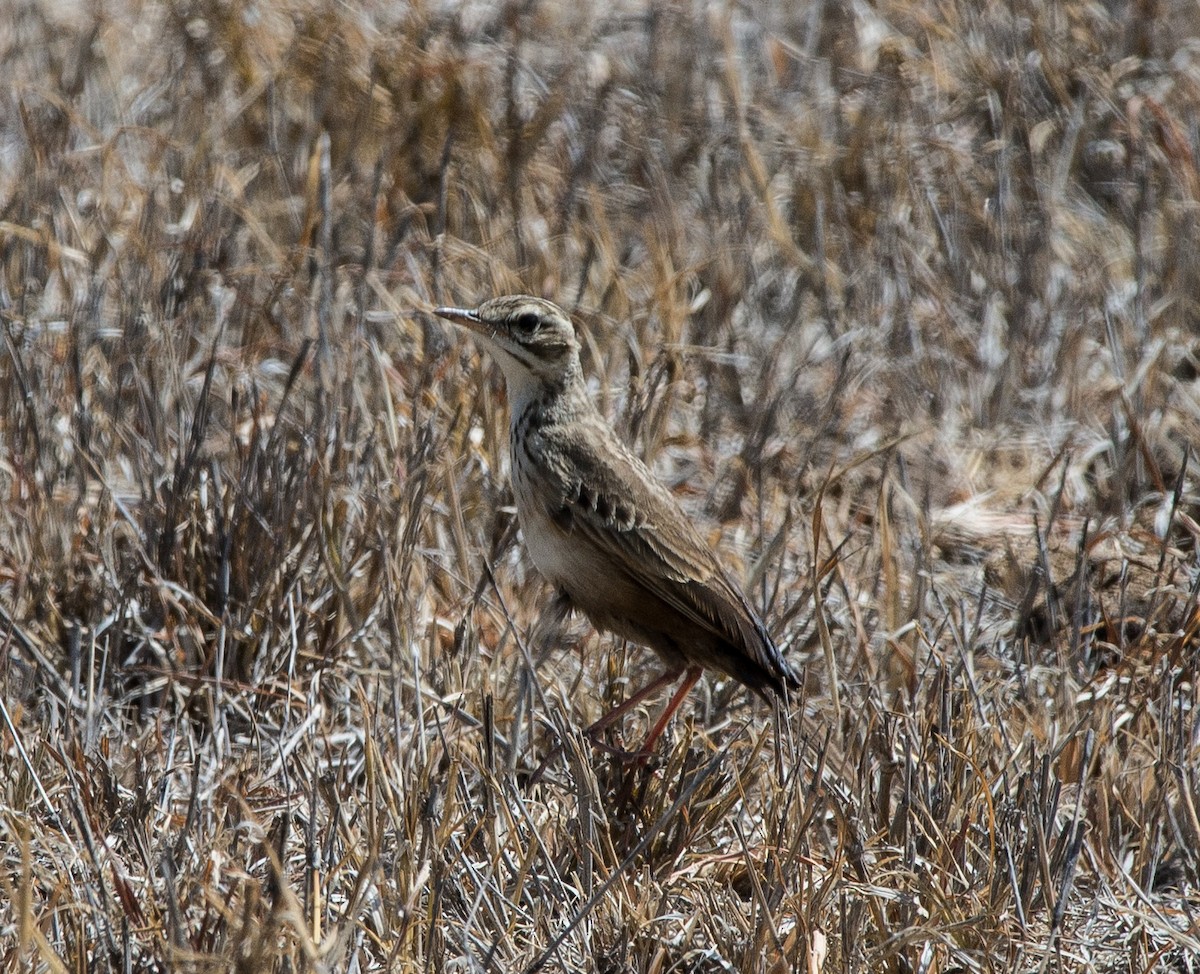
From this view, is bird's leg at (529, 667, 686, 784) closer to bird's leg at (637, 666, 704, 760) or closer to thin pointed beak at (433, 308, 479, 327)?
bird's leg at (637, 666, 704, 760)

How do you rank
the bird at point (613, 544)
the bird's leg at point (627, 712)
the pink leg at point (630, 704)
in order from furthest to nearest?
the bird at point (613, 544) < the pink leg at point (630, 704) < the bird's leg at point (627, 712)

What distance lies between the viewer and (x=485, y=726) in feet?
12.7

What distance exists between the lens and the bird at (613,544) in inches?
177

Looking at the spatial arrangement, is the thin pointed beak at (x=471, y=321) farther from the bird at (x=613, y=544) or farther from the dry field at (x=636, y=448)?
the dry field at (x=636, y=448)

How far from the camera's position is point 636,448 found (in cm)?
588

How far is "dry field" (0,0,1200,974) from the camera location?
3.77 m

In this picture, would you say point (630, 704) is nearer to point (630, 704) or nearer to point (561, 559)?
point (630, 704)

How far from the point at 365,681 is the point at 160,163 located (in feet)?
10.5

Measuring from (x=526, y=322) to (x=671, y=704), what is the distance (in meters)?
1.21

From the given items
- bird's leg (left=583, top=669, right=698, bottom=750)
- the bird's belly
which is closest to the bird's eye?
the bird's belly

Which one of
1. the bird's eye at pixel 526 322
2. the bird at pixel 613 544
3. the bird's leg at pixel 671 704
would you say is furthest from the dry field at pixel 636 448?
the bird's eye at pixel 526 322

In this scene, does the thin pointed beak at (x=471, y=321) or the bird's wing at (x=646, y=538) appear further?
the thin pointed beak at (x=471, y=321)

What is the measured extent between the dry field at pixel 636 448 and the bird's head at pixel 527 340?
35 centimetres

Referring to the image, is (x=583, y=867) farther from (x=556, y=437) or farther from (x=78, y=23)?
(x=78, y=23)
